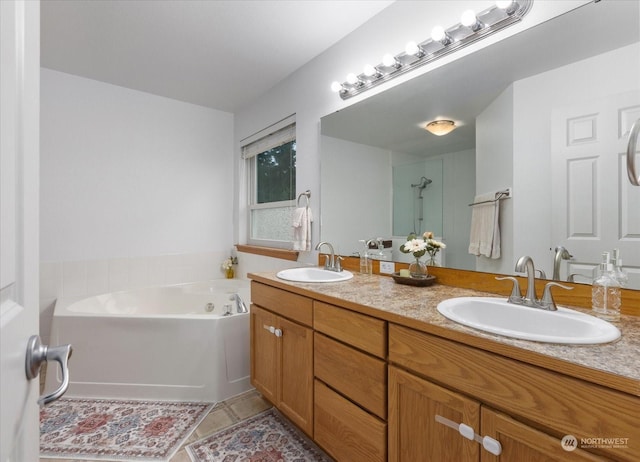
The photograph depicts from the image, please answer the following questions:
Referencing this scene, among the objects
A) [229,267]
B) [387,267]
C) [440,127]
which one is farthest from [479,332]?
[229,267]

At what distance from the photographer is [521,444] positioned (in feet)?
2.51

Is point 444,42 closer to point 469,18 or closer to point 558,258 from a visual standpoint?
point 469,18

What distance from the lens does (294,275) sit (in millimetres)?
1993

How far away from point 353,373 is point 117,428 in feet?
4.93

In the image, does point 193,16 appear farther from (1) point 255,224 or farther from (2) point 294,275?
(1) point 255,224

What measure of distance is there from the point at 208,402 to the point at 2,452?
1.88 meters

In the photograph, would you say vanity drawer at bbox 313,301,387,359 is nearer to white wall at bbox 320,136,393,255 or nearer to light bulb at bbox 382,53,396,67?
white wall at bbox 320,136,393,255

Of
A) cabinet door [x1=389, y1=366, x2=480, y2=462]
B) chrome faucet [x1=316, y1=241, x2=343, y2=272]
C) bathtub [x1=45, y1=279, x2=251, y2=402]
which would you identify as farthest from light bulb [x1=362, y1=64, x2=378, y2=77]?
bathtub [x1=45, y1=279, x2=251, y2=402]

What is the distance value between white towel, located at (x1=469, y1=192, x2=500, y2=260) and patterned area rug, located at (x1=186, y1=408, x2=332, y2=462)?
1261mm

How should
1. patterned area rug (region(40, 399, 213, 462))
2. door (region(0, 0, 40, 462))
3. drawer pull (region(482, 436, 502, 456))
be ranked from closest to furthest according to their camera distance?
door (region(0, 0, 40, 462)) → drawer pull (region(482, 436, 502, 456)) → patterned area rug (region(40, 399, 213, 462))

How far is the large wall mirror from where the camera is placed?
1.05 meters

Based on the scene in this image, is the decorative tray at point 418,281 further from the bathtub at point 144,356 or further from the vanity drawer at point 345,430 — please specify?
the bathtub at point 144,356

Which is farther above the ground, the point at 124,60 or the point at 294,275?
the point at 124,60

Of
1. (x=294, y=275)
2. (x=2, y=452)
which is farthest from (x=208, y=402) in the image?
(x=2, y=452)
